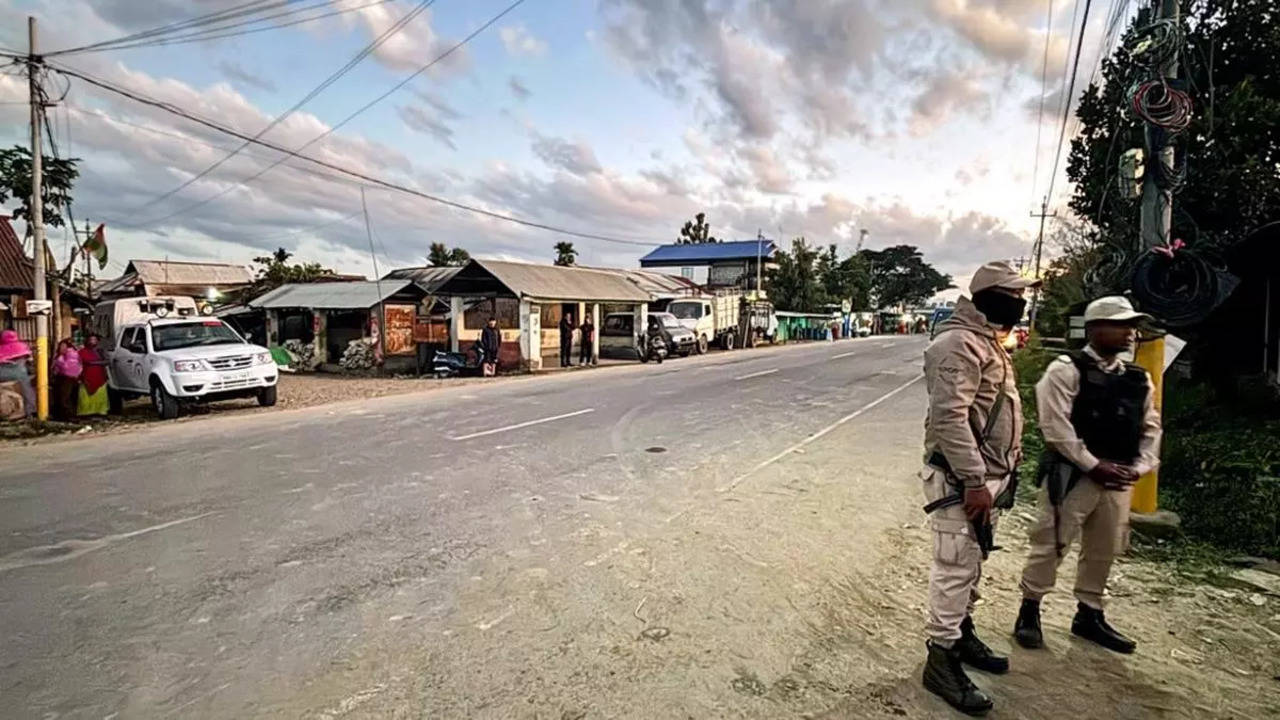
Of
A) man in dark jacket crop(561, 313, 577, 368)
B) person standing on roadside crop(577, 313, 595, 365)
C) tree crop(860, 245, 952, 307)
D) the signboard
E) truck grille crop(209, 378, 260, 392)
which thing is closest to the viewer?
truck grille crop(209, 378, 260, 392)

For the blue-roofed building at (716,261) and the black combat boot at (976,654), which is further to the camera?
the blue-roofed building at (716,261)

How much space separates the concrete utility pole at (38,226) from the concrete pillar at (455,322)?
11285 mm

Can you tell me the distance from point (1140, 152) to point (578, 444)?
688cm

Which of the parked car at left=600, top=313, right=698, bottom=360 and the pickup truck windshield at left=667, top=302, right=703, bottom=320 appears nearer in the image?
the parked car at left=600, top=313, right=698, bottom=360

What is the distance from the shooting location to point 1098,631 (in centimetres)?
369

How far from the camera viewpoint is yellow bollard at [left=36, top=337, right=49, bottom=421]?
491 inches

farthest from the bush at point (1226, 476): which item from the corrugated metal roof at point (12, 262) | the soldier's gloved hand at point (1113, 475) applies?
the corrugated metal roof at point (12, 262)

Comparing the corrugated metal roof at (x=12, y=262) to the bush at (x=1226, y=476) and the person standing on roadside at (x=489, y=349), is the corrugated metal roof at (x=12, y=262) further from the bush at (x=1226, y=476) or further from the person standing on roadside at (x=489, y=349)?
the bush at (x=1226, y=476)

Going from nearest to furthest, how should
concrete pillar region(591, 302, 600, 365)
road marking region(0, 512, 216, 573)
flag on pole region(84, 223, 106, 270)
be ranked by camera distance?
road marking region(0, 512, 216, 573), flag on pole region(84, 223, 106, 270), concrete pillar region(591, 302, 600, 365)

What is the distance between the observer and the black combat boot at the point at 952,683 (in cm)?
303

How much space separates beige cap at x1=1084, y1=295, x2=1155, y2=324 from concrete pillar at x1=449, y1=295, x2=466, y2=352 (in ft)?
69.3

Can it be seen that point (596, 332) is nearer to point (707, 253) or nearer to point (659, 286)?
point (659, 286)

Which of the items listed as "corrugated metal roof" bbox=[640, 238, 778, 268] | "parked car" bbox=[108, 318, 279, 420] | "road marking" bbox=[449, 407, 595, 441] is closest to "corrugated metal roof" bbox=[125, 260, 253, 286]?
"corrugated metal roof" bbox=[640, 238, 778, 268]

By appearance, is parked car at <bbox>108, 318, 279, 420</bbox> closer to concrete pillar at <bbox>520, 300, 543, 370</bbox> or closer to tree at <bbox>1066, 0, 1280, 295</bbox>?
concrete pillar at <bbox>520, 300, 543, 370</bbox>
